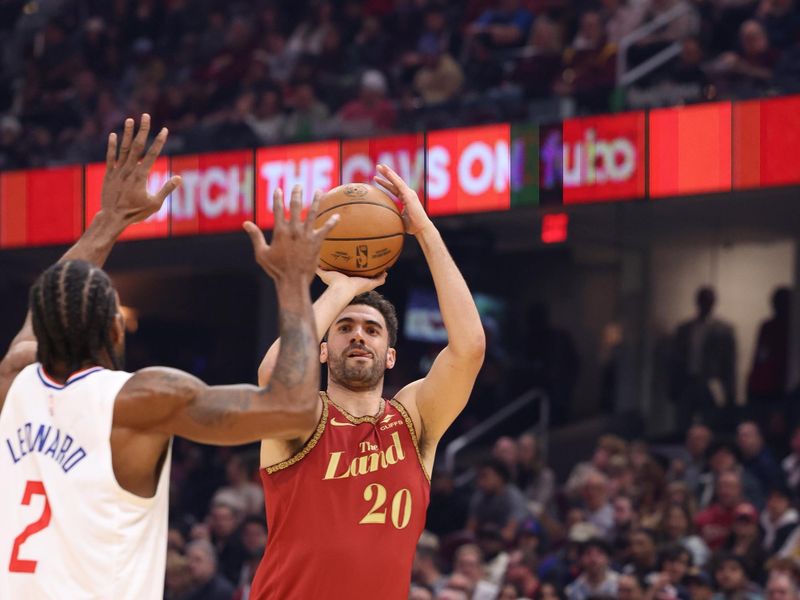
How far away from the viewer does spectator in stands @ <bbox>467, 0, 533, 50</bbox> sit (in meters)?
15.3

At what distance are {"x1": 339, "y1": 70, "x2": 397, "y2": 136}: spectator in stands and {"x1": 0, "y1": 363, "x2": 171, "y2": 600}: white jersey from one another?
377 inches

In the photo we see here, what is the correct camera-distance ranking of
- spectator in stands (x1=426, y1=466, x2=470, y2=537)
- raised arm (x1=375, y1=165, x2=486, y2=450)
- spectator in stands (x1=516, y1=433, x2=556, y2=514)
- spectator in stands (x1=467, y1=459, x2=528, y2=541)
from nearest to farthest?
raised arm (x1=375, y1=165, x2=486, y2=450) → spectator in stands (x1=467, y1=459, x2=528, y2=541) → spectator in stands (x1=426, y1=466, x2=470, y2=537) → spectator in stands (x1=516, y1=433, x2=556, y2=514)

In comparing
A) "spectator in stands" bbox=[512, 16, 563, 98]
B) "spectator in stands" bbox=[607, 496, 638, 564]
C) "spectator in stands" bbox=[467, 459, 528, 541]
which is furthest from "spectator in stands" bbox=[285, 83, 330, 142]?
"spectator in stands" bbox=[607, 496, 638, 564]

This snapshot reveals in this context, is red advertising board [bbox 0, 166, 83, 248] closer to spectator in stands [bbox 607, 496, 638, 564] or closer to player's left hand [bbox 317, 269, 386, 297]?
spectator in stands [bbox 607, 496, 638, 564]

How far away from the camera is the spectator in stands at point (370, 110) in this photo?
527 inches

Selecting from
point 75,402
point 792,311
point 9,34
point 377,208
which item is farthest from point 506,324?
point 75,402

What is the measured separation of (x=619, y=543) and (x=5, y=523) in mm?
7702

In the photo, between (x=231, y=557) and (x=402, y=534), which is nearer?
(x=402, y=534)

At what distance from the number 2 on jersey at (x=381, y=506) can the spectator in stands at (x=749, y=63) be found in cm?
710

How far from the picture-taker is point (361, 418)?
5609 millimetres

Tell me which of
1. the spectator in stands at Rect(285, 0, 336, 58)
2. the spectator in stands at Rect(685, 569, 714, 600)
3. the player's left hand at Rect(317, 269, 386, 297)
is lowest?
the spectator in stands at Rect(685, 569, 714, 600)

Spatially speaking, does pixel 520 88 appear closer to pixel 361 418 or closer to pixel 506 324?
pixel 506 324

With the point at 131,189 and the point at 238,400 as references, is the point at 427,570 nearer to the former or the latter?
the point at 131,189

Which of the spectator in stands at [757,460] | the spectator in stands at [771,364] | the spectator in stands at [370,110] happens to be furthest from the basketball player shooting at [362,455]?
the spectator in stands at [771,364]
